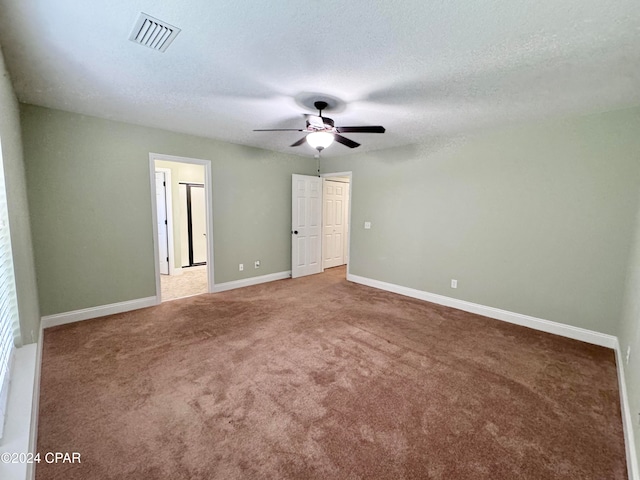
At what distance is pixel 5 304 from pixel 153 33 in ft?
6.16

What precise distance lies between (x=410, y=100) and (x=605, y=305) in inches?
117

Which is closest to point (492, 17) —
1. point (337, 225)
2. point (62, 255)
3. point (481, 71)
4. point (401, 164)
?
point (481, 71)

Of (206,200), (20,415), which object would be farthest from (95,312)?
(20,415)

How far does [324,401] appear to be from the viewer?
210 cm

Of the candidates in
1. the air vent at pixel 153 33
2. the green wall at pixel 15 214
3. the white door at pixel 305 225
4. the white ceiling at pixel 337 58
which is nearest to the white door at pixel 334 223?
the white door at pixel 305 225

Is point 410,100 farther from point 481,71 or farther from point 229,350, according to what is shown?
point 229,350

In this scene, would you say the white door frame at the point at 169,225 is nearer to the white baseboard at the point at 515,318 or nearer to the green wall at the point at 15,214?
the green wall at the point at 15,214

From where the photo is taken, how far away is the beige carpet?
458cm

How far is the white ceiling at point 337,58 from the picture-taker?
5.01ft

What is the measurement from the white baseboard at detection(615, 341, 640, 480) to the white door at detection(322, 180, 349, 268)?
4.68 meters

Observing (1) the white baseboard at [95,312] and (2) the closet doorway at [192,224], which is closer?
(1) the white baseboard at [95,312]

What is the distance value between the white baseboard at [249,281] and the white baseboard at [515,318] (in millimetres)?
1867

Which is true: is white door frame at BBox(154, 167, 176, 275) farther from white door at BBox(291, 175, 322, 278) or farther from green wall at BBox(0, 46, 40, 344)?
green wall at BBox(0, 46, 40, 344)

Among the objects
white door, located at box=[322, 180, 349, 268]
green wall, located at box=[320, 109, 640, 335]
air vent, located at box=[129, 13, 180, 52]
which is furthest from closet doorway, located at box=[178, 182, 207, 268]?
air vent, located at box=[129, 13, 180, 52]
